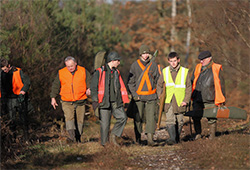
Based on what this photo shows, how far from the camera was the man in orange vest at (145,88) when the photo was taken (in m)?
9.92

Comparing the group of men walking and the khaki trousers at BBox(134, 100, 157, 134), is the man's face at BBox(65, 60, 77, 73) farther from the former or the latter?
the khaki trousers at BBox(134, 100, 157, 134)

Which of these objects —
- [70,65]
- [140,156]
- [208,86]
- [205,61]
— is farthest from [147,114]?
[70,65]

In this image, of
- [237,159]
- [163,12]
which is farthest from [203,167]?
[163,12]

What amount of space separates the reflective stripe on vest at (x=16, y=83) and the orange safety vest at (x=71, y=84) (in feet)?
3.87

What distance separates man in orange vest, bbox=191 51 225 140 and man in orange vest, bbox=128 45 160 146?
1.03 m

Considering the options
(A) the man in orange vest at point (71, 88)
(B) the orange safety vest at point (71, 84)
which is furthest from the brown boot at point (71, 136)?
(B) the orange safety vest at point (71, 84)

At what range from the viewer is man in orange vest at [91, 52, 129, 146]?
8.93 meters

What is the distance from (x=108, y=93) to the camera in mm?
8930

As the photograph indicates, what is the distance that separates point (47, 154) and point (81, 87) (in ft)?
7.30

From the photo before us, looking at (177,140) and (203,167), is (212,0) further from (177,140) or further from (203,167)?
(203,167)

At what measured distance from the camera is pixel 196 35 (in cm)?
1500

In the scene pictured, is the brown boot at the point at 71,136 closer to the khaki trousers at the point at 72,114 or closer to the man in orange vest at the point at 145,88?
the khaki trousers at the point at 72,114

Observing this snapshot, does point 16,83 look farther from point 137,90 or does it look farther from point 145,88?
point 145,88

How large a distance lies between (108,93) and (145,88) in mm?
1361
